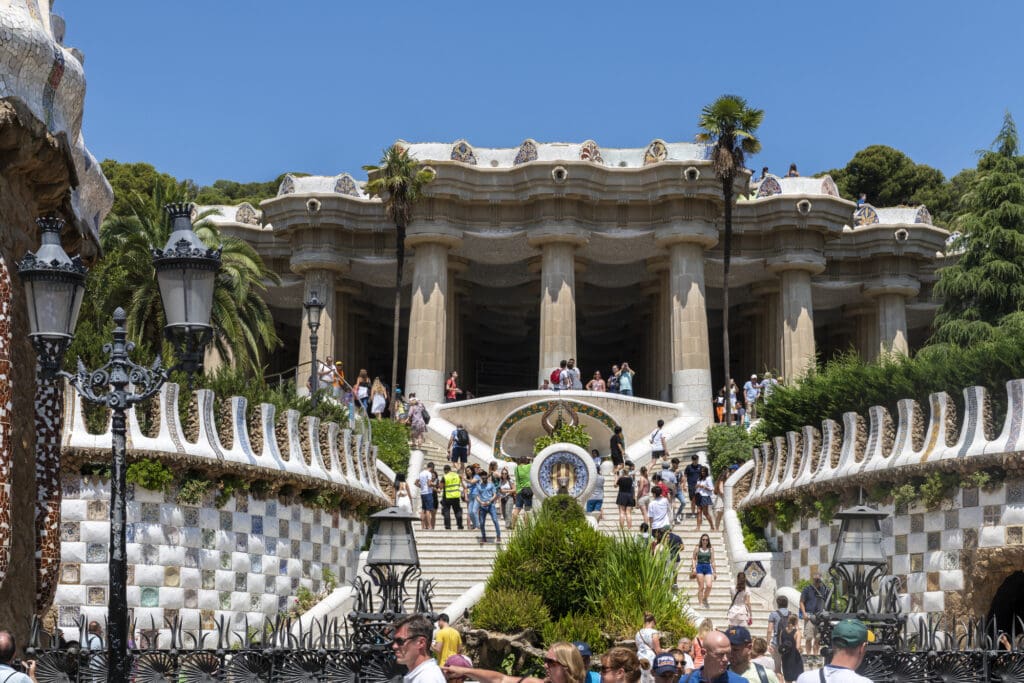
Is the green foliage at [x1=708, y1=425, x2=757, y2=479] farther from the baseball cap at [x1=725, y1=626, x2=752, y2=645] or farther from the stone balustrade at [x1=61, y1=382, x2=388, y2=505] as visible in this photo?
the baseball cap at [x1=725, y1=626, x2=752, y2=645]

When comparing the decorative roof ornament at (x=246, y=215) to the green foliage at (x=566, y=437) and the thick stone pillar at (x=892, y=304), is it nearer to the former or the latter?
the green foliage at (x=566, y=437)

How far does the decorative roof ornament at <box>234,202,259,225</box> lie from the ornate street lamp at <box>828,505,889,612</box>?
36.7m

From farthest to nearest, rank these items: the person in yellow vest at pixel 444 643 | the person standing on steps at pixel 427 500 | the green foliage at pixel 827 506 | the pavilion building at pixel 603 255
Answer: the pavilion building at pixel 603 255 → the person standing on steps at pixel 427 500 → the green foliage at pixel 827 506 → the person in yellow vest at pixel 444 643

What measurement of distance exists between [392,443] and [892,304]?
2039cm

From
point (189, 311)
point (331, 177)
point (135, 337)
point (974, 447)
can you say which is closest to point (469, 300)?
point (331, 177)

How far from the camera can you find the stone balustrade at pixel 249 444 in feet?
71.3

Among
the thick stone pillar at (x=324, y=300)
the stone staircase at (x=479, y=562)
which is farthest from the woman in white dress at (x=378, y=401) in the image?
the stone staircase at (x=479, y=562)

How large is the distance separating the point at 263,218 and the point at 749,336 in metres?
17.1

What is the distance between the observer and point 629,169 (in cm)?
4191

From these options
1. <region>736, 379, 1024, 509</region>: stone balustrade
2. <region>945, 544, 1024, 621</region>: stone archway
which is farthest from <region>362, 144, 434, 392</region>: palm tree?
<region>945, 544, 1024, 621</region>: stone archway

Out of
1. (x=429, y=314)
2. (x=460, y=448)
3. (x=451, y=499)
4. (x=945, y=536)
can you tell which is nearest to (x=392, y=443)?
(x=460, y=448)

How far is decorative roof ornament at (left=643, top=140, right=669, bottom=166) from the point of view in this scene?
138 ft

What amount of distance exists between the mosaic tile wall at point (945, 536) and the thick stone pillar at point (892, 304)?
2416cm

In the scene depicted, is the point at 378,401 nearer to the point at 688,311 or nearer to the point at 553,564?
the point at 688,311
